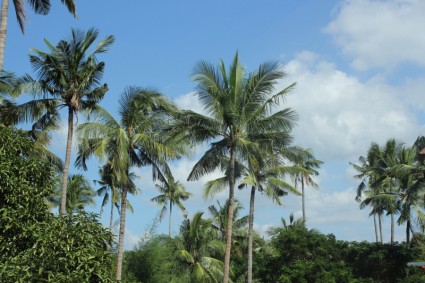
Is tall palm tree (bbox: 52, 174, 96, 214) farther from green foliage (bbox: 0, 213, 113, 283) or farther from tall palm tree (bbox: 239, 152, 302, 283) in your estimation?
green foliage (bbox: 0, 213, 113, 283)

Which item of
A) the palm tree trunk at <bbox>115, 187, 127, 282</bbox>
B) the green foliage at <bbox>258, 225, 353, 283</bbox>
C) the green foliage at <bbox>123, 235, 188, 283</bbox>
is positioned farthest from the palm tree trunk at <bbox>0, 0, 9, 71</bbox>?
the green foliage at <bbox>258, 225, 353, 283</bbox>

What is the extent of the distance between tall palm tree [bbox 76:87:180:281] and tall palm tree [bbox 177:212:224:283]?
8451 millimetres

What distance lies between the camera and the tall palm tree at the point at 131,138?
22750 millimetres

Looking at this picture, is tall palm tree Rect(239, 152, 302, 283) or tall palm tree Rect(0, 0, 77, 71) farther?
tall palm tree Rect(239, 152, 302, 283)

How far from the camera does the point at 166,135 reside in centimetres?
2262

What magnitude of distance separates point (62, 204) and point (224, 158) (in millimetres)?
7001

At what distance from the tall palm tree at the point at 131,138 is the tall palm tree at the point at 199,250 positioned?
333 inches

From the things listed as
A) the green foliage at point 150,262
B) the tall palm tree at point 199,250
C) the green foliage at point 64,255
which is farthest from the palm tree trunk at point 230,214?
the green foliage at point 64,255

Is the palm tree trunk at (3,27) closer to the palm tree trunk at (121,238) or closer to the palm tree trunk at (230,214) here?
the palm tree trunk at (230,214)

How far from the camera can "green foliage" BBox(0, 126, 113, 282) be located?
26.7ft

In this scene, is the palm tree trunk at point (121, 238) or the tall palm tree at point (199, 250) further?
the tall palm tree at point (199, 250)

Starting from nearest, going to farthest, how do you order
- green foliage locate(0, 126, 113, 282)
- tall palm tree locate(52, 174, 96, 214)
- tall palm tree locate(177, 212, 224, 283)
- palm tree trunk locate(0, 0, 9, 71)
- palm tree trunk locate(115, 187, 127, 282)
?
green foliage locate(0, 126, 113, 282) < palm tree trunk locate(0, 0, 9, 71) < palm tree trunk locate(115, 187, 127, 282) < tall palm tree locate(177, 212, 224, 283) < tall palm tree locate(52, 174, 96, 214)

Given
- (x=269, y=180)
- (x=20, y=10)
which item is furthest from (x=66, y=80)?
(x=269, y=180)

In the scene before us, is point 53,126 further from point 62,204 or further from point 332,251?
point 332,251
